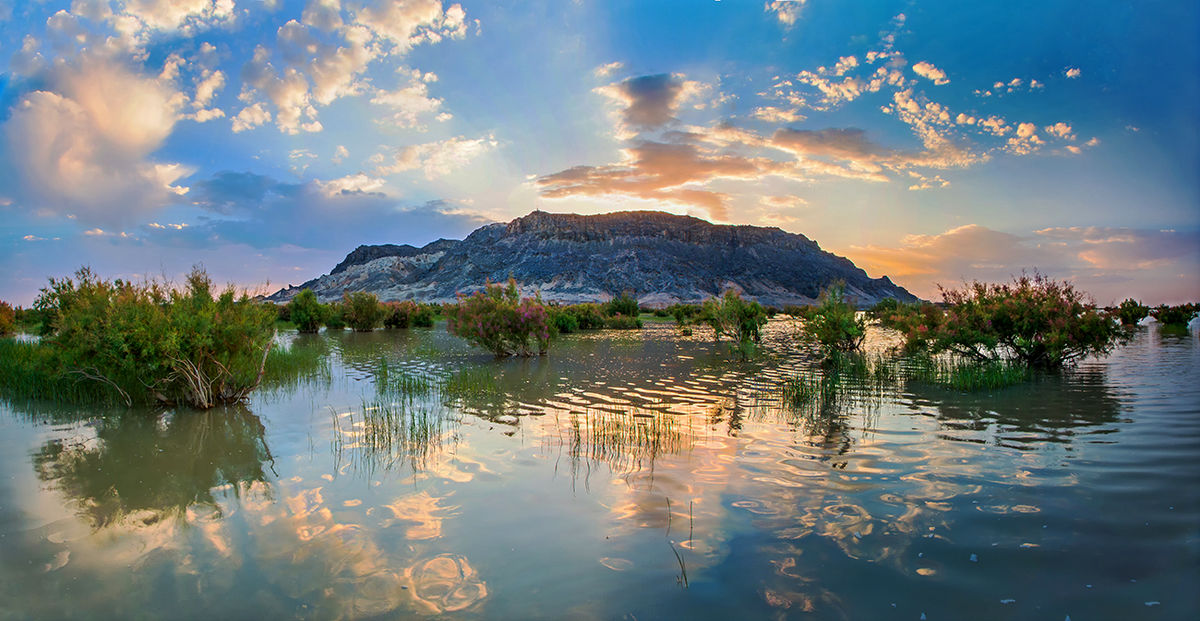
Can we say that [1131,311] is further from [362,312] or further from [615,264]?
[615,264]

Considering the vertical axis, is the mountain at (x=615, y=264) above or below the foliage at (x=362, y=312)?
above

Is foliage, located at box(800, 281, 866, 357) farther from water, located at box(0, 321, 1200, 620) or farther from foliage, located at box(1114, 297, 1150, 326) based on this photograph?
foliage, located at box(1114, 297, 1150, 326)

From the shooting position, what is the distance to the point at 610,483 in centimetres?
706

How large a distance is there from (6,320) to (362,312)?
720 inches

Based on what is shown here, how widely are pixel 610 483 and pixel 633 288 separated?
401 ft

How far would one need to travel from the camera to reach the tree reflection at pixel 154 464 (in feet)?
21.9

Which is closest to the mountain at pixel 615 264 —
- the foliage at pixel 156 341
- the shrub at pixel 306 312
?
the shrub at pixel 306 312

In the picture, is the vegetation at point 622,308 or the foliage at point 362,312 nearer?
the foliage at point 362,312

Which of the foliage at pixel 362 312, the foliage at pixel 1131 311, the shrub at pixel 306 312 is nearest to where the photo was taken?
the foliage at pixel 1131 311

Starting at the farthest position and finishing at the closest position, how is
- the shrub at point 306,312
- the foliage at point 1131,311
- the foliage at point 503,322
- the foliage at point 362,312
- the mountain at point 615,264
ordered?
the mountain at point 615,264 < the shrub at point 306,312 < the foliage at point 362,312 < the foliage at point 1131,311 < the foliage at point 503,322

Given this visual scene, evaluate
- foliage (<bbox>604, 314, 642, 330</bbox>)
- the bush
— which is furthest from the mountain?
the bush

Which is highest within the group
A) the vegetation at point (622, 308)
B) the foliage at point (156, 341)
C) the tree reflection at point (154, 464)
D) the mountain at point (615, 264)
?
the mountain at point (615, 264)

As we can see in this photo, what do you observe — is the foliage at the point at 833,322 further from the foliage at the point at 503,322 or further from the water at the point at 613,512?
the foliage at the point at 503,322

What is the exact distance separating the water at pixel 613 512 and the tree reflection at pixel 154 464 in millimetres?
50
